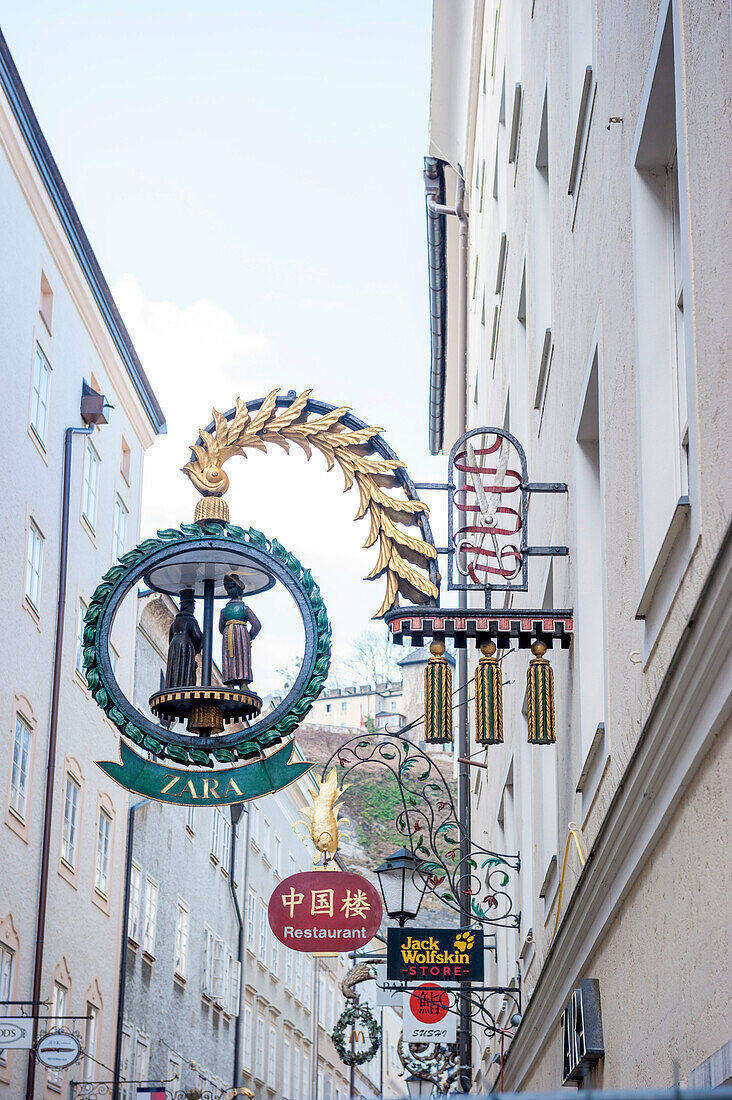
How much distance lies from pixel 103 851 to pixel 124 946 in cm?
181

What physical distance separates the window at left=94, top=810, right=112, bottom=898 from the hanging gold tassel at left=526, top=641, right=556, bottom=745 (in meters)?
19.9

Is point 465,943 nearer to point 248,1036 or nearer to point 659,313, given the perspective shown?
point 659,313

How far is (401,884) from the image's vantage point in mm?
12500

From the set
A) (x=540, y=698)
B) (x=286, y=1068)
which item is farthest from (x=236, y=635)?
(x=286, y=1068)

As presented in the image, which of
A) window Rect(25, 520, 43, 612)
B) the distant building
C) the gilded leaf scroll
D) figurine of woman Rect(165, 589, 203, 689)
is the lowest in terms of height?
figurine of woman Rect(165, 589, 203, 689)

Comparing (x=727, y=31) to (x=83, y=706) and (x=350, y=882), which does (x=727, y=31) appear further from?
(x=83, y=706)

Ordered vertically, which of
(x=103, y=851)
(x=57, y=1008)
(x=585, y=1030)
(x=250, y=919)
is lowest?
(x=585, y=1030)

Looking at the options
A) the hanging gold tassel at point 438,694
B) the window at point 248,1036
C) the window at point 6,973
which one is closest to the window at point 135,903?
the window at point 6,973

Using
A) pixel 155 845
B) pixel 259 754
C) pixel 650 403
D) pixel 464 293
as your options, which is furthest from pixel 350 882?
pixel 155 845

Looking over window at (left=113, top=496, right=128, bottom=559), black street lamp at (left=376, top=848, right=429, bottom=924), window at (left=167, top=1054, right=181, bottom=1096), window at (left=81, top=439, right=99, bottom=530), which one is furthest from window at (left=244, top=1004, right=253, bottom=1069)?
black street lamp at (left=376, top=848, right=429, bottom=924)

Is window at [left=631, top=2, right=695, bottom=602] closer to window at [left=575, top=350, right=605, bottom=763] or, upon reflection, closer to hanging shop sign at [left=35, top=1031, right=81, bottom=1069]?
window at [left=575, top=350, right=605, bottom=763]

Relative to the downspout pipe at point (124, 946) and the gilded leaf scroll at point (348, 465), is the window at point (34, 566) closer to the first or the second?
the downspout pipe at point (124, 946)

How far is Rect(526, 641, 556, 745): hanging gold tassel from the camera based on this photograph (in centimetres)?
804

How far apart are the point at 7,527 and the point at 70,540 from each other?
12.4 ft
